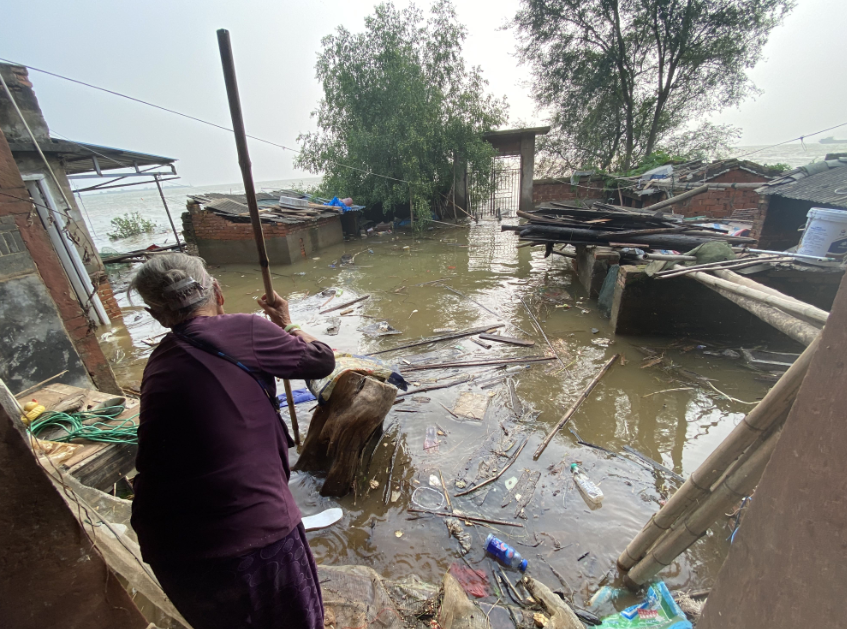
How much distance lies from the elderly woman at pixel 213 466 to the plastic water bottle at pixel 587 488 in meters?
2.56

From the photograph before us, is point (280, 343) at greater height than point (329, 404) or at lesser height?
greater

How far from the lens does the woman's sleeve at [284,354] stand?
149 centimetres

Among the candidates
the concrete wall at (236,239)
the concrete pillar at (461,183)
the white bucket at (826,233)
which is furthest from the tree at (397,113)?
the white bucket at (826,233)

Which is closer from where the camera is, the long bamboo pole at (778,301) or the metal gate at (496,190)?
the long bamboo pole at (778,301)

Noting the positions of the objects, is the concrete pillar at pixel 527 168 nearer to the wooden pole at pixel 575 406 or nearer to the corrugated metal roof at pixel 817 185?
the corrugated metal roof at pixel 817 185

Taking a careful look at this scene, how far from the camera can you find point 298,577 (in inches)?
61.6

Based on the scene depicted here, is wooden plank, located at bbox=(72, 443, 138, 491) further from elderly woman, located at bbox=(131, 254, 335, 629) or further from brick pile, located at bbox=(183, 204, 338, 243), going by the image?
brick pile, located at bbox=(183, 204, 338, 243)

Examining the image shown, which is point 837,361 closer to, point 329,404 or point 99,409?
point 329,404

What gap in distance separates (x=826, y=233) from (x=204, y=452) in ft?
23.7

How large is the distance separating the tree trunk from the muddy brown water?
0.22 m

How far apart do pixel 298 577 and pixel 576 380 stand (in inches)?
170

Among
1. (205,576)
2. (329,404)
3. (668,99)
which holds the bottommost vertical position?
(329,404)

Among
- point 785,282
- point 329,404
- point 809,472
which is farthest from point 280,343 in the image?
point 785,282

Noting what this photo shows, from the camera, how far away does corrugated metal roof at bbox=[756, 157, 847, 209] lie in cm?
623
